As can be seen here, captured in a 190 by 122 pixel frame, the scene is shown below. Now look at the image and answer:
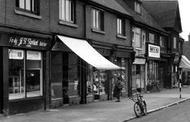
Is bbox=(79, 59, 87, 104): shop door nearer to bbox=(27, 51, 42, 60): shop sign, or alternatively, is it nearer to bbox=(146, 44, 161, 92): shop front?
bbox=(27, 51, 42, 60): shop sign

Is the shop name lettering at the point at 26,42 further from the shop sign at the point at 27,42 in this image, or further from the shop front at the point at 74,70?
the shop front at the point at 74,70

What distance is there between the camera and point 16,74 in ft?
60.6

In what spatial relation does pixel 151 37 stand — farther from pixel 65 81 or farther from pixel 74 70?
pixel 65 81

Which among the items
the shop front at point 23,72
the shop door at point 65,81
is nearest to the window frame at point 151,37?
the shop door at point 65,81

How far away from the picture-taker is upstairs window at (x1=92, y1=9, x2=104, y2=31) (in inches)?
1044

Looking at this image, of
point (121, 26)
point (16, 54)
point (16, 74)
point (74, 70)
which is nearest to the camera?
point (16, 54)

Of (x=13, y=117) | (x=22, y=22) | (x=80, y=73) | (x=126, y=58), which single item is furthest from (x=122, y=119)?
(x=126, y=58)

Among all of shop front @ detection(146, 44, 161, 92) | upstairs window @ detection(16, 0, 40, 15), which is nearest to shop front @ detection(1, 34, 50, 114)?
upstairs window @ detection(16, 0, 40, 15)

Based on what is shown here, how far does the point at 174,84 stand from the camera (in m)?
52.1

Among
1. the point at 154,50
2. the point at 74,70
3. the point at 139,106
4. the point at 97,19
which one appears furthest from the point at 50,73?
the point at 154,50

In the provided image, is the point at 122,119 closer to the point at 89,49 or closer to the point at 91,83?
the point at 89,49

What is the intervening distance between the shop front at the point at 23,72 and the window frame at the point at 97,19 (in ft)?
21.5

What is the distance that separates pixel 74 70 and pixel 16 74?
19.8 ft

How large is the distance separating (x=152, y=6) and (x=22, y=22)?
1471 inches
